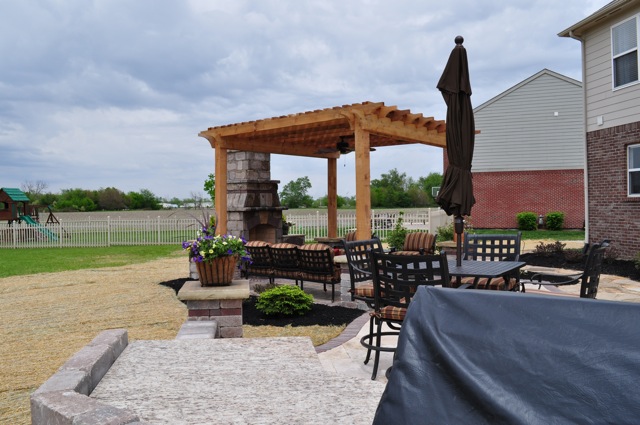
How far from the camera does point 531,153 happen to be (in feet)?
75.9

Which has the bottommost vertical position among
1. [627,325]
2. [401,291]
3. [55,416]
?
[55,416]

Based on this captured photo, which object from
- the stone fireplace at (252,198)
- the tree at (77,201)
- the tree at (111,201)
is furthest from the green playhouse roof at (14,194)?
the stone fireplace at (252,198)

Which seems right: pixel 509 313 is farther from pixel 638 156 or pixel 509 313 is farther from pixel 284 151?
pixel 638 156

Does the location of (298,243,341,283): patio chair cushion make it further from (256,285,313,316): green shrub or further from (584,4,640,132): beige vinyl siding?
(584,4,640,132): beige vinyl siding

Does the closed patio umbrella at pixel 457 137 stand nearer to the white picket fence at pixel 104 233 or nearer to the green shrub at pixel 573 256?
the green shrub at pixel 573 256

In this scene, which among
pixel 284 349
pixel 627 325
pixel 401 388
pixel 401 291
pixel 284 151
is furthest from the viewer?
pixel 284 151

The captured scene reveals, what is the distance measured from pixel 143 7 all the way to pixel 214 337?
558 centimetres

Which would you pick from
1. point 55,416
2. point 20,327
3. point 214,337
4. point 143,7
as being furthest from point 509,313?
point 143,7

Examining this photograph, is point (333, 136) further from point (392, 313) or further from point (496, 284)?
point (392, 313)

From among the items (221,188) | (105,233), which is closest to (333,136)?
(221,188)

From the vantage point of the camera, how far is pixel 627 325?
5.38ft

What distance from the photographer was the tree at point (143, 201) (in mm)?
43219

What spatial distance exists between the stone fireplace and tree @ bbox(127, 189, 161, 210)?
33.4 m

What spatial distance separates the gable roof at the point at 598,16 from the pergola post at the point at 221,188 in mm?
8942
